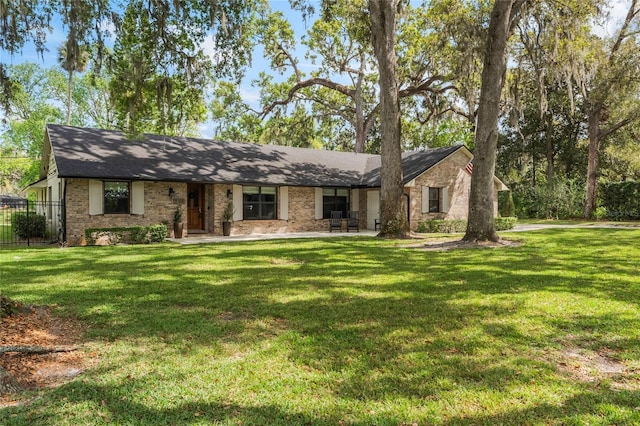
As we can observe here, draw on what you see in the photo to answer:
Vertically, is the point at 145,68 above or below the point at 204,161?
above

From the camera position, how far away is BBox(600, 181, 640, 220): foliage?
23500 mm

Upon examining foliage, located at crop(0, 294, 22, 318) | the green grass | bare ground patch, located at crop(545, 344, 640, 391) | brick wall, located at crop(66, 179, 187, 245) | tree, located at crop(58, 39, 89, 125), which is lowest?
bare ground patch, located at crop(545, 344, 640, 391)

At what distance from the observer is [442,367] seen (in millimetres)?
3502

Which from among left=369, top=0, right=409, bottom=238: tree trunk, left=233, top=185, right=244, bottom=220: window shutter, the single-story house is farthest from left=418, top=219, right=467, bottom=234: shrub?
left=233, top=185, right=244, bottom=220: window shutter

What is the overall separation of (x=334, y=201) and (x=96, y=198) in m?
10.3

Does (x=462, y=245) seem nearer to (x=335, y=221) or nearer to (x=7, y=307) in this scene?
(x=335, y=221)

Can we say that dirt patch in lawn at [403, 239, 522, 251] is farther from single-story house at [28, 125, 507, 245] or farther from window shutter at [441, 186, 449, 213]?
window shutter at [441, 186, 449, 213]

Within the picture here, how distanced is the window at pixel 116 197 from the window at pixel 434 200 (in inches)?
524

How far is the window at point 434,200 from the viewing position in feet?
67.6

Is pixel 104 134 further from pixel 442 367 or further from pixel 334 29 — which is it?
pixel 442 367

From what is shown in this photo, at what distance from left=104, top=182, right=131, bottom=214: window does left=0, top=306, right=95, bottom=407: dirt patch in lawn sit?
11.1 m

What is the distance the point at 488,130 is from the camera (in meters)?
11.9

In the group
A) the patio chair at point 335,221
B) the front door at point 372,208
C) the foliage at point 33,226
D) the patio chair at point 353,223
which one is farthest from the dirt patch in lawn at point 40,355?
the front door at point 372,208

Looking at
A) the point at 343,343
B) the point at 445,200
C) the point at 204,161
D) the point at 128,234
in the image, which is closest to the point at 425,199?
the point at 445,200
